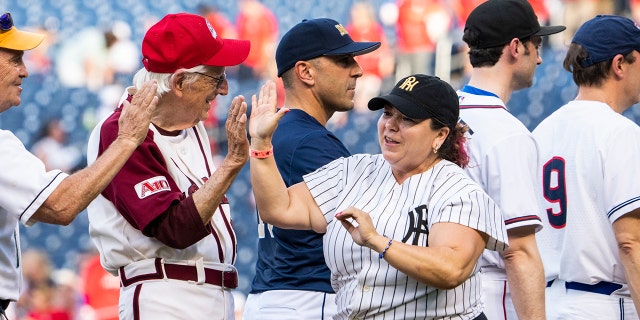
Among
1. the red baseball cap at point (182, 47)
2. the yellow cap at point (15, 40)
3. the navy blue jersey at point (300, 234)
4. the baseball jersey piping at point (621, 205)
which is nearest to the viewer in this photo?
the yellow cap at point (15, 40)

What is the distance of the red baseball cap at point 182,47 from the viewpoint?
3.46 m

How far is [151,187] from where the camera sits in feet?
10.7

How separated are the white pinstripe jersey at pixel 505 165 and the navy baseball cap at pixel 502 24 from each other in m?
0.37

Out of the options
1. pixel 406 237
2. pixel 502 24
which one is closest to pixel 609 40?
pixel 502 24

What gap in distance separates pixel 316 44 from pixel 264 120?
0.84 metres

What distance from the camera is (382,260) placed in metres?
3.03

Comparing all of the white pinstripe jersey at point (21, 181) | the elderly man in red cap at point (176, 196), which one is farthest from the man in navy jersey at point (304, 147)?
the white pinstripe jersey at point (21, 181)

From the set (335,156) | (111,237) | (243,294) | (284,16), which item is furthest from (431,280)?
(284,16)

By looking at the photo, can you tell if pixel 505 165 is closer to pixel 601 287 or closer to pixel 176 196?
pixel 601 287

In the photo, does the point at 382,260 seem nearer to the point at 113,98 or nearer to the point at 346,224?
the point at 346,224

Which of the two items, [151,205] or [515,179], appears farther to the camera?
[515,179]

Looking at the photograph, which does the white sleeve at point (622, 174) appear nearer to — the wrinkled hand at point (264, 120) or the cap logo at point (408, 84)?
the cap logo at point (408, 84)

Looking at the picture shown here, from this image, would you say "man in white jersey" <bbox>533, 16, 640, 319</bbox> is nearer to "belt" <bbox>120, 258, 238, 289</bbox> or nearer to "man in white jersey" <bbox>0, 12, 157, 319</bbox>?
"belt" <bbox>120, 258, 238, 289</bbox>

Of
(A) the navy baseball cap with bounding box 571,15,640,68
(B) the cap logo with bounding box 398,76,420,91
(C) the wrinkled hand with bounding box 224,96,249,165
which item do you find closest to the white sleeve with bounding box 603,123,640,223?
(A) the navy baseball cap with bounding box 571,15,640,68
